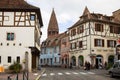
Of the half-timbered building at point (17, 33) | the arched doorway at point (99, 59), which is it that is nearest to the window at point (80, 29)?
the arched doorway at point (99, 59)

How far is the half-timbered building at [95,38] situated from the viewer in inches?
2094

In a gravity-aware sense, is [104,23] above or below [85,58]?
above

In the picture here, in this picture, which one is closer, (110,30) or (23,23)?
(23,23)

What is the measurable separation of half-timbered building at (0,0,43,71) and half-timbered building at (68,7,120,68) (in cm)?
1709

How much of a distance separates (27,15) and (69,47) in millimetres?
27464

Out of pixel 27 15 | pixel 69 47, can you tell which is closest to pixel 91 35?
pixel 69 47

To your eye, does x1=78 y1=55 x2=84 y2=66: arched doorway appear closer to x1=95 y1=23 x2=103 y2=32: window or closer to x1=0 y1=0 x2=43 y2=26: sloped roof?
x1=95 y1=23 x2=103 y2=32: window

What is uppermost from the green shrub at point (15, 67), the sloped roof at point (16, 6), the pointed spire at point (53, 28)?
the pointed spire at point (53, 28)

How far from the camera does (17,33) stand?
38.7m

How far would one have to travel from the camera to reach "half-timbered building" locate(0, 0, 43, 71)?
38250 mm

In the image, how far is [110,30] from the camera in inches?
2201

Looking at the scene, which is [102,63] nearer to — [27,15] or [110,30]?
[110,30]

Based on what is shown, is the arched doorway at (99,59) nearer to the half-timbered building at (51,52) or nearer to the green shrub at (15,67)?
the green shrub at (15,67)

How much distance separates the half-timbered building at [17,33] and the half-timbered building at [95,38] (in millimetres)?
17088
